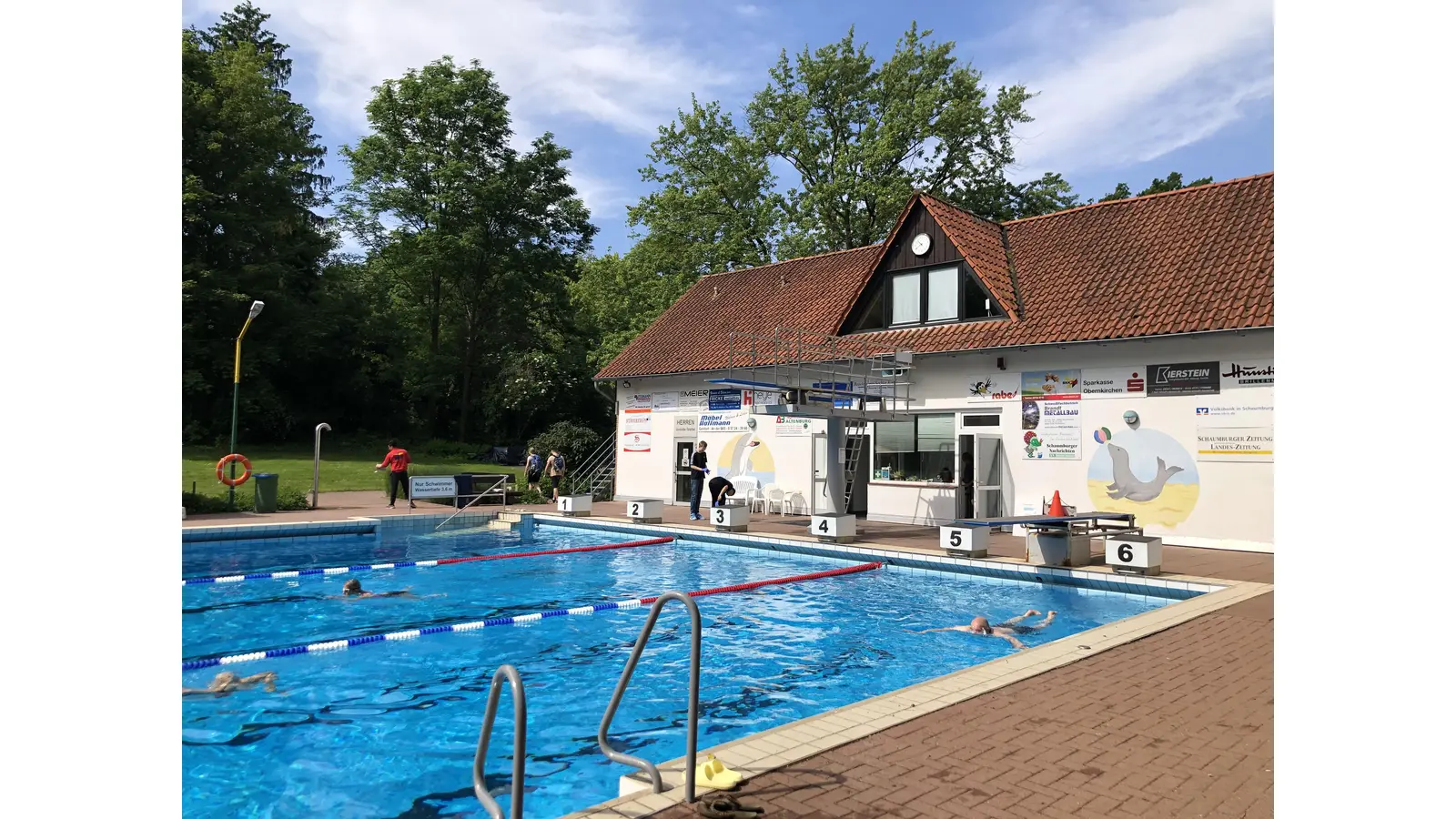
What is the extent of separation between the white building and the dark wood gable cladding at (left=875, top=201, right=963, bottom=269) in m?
0.05

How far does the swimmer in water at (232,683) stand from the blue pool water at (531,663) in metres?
0.13

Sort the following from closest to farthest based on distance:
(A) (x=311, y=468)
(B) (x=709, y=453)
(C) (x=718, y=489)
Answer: (C) (x=718, y=489)
(B) (x=709, y=453)
(A) (x=311, y=468)

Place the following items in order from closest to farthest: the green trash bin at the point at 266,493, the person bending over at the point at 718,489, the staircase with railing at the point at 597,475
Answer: the green trash bin at the point at 266,493, the person bending over at the point at 718,489, the staircase with railing at the point at 597,475

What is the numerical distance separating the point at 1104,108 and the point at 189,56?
37252 mm

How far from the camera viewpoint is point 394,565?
45.0 ft

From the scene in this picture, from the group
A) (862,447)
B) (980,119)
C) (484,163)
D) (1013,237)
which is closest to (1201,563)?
(862,447)

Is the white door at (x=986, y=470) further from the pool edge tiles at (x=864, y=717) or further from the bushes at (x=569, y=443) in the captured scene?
the bushes at (x=569, y=443)

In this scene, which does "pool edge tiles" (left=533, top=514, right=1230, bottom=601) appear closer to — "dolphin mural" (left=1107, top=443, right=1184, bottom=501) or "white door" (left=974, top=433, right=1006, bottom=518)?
Answer: "white door" (left=974, top=433, right=1006, bottom=518)

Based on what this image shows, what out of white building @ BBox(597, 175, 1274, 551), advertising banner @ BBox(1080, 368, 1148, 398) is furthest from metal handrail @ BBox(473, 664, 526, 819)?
advertising banner @ BBox(1080, 368, 1148, 398)

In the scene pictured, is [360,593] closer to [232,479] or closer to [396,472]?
[232,479]

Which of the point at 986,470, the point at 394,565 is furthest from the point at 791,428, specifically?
the point at 394,565

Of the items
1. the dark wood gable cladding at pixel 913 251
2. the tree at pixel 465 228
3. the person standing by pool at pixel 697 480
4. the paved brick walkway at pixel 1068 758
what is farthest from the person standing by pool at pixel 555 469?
the paved brick walkway at pixel 1068 758

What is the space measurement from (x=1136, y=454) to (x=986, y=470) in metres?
2.74

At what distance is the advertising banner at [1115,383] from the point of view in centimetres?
1521
